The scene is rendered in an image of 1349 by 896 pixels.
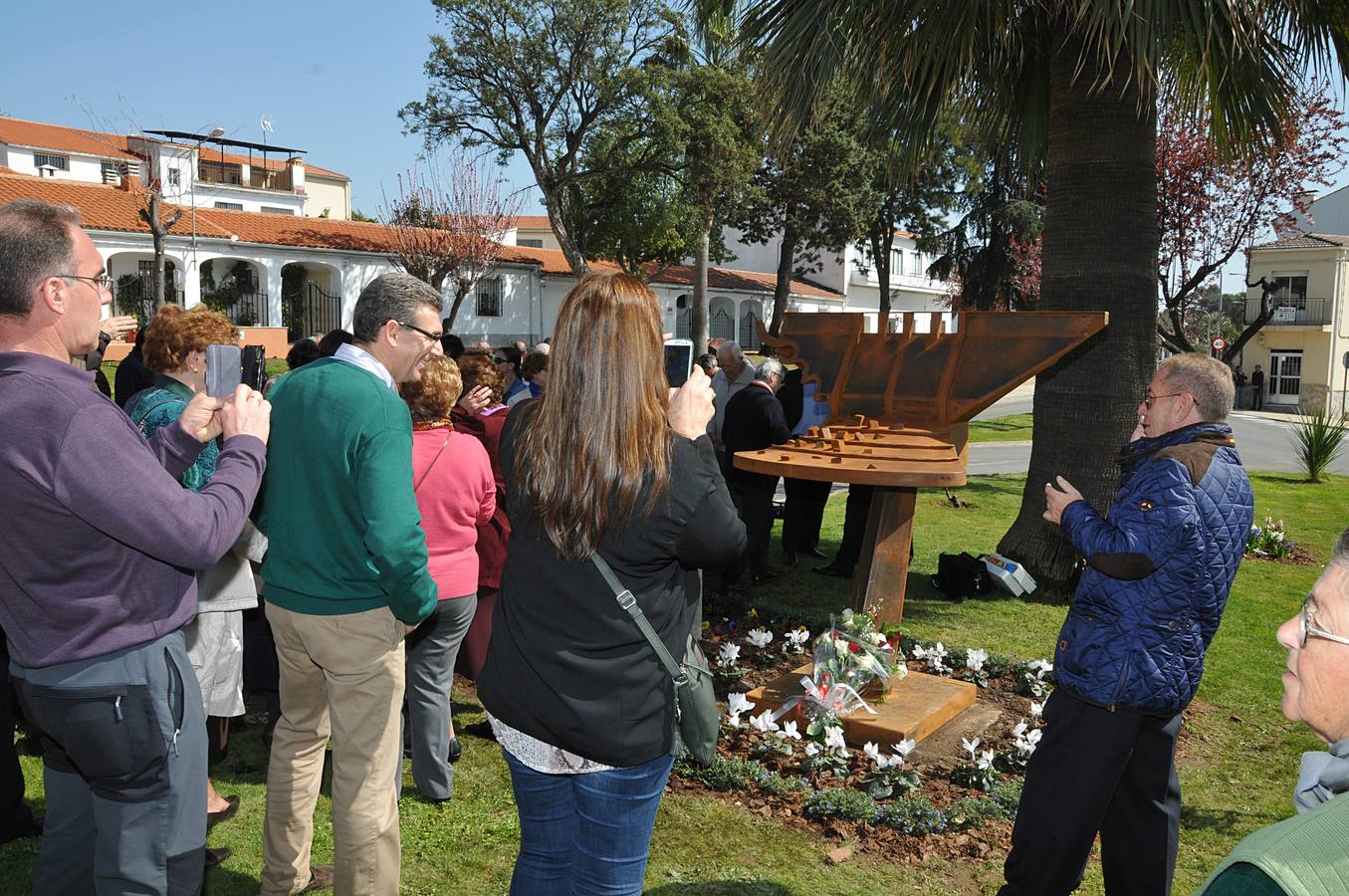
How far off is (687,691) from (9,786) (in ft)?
10.5

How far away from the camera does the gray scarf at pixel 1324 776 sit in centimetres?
143

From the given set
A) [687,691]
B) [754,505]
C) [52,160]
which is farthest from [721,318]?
[687,691]

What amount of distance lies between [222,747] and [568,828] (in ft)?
9.22

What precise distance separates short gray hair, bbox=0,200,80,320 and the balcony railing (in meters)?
52.9

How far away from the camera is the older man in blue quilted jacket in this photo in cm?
321

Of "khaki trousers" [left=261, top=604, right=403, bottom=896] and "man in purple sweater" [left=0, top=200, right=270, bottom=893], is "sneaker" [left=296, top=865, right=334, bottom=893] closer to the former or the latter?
"khaki trousers" [left=261, top=604, right=403, bottom=896]

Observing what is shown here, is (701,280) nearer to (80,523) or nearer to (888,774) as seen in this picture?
(888,774)

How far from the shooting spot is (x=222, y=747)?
15.4 feet

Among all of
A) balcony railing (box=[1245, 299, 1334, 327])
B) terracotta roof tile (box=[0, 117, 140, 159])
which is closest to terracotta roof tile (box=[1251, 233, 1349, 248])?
balcony railing (box=[1245, 299, 1334, 327])

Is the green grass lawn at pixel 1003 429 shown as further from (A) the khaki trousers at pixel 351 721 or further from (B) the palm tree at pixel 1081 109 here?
(A) the khaki trousers at pixel 351 721

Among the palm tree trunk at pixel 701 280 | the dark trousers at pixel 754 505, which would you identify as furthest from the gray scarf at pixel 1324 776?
the palm tree trunk at pixel 701 280

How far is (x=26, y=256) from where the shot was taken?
2.41 meters

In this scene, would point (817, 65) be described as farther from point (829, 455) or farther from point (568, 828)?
point (568, 828)

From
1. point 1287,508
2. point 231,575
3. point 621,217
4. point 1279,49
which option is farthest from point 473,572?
point 621,217
